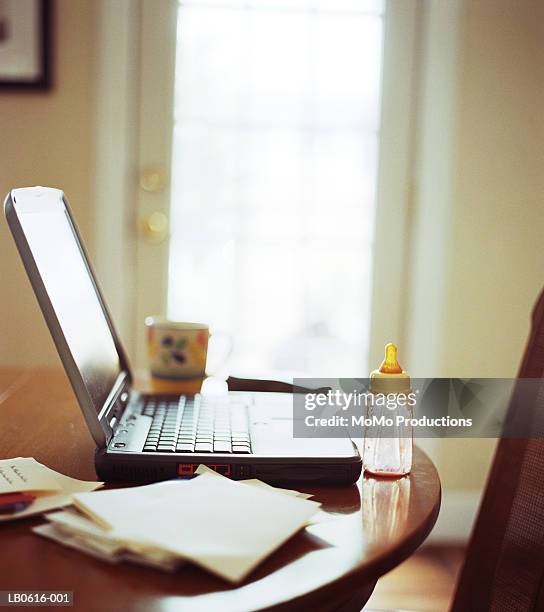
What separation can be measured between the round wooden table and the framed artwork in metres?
1.54

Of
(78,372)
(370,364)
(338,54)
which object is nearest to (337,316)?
(370,364)

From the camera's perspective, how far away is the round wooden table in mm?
544

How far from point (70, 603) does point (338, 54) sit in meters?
2.06

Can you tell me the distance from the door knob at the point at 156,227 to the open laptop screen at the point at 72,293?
1.14m

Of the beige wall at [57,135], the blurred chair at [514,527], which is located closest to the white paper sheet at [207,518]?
the blurred chair at [514,527]

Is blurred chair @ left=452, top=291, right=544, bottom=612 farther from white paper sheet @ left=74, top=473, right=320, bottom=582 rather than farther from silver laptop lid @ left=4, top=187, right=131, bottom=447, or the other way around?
silver laptop lid @ left=4, top=187, right=131, bottom=447

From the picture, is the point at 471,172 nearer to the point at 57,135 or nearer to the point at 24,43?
the point at 57,135

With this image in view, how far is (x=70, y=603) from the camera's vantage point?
536 mm

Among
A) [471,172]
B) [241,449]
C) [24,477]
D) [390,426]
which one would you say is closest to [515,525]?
[390,426]

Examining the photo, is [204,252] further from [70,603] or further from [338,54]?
[70,603]

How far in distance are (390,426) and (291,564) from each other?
28 cm

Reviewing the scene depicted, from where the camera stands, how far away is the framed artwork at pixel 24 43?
83.3 inches

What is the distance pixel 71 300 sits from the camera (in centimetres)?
93

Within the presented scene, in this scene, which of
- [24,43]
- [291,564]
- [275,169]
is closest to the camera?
[291,564]
